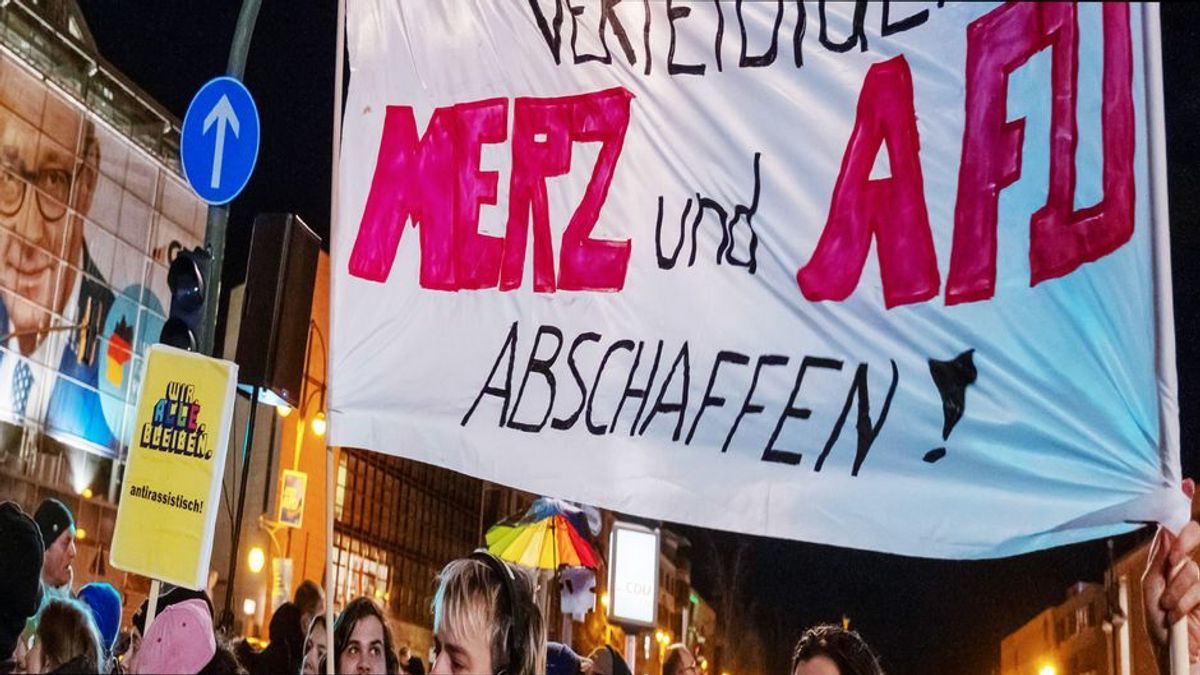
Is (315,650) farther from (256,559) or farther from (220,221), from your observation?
(256,559)

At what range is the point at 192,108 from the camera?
7129 millimetres

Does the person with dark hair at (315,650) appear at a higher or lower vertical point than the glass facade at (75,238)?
lower

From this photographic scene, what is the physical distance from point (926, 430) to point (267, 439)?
106ft

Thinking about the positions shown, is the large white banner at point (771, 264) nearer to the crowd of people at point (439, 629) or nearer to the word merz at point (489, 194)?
the word merz at point (489, 194)

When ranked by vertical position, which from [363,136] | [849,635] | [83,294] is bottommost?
[849,635]

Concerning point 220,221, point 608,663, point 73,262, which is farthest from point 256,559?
point 608,663

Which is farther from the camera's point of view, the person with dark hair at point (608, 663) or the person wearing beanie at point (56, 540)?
the person wearing beanie at point (56, 540)

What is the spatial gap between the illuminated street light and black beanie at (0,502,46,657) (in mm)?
27682

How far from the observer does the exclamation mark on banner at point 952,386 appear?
128 inches

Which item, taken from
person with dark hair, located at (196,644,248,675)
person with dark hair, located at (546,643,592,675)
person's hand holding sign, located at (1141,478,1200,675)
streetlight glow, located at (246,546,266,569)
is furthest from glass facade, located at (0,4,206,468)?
person's hand holding sign, located at (1141,478,1200,675)

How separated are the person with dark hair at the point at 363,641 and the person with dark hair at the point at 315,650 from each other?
0.69 meters

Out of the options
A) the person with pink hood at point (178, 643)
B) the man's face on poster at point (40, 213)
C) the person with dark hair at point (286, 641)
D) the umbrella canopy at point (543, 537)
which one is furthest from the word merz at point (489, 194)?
the man's face on poster at point (40, 213)

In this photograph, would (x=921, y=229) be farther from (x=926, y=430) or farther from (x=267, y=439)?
(x=267, y=439)

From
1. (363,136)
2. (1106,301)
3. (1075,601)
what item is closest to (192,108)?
(363,136)
